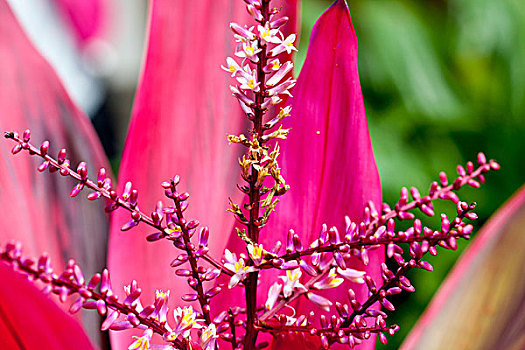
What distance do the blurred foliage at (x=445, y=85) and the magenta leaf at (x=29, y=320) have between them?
317 millimetres

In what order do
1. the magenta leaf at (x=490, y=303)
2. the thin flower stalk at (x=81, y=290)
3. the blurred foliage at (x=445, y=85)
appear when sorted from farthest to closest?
the blurred foliage at (x=445, y=85), the magenta leaf at (x=490, y=303), the thin flower stalk at (x=81, y=290)

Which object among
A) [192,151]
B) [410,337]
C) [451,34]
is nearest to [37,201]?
[192,151]

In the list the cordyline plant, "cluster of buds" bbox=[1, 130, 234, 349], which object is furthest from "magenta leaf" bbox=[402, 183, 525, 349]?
"cluster of buds" bbox=[1, 130, 234, 349]

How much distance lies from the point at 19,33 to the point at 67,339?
0.23 metres

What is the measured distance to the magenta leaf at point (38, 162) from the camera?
0.35 meters

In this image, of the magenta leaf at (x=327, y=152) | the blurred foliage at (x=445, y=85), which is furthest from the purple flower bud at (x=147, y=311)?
the blurred foliage at (x=445, y=85)

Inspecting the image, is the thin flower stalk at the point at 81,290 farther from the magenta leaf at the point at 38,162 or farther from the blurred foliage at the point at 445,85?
the blurred foliage at the point at 445,85

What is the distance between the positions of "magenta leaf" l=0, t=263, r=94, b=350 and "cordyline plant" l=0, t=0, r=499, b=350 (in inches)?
0.9

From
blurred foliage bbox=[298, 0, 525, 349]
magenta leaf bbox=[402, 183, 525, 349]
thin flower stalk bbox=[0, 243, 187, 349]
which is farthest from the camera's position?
blurred foliage bbox=[298, 0, 525, 349]

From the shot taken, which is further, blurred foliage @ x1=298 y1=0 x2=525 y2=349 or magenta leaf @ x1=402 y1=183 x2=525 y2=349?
blurred foliage @ x1=298 y1=0 x2=525 y2=349

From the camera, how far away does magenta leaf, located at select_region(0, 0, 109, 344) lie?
352mm

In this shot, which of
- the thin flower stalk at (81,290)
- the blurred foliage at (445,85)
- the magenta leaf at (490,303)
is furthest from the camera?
the blurred foliage at (445,85)

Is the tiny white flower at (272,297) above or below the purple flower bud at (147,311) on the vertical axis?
below

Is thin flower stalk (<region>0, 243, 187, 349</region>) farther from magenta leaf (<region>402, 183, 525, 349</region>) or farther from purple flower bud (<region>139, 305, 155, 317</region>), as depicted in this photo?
magenta leaf (<region>402, 183, 525, 349</region>)
